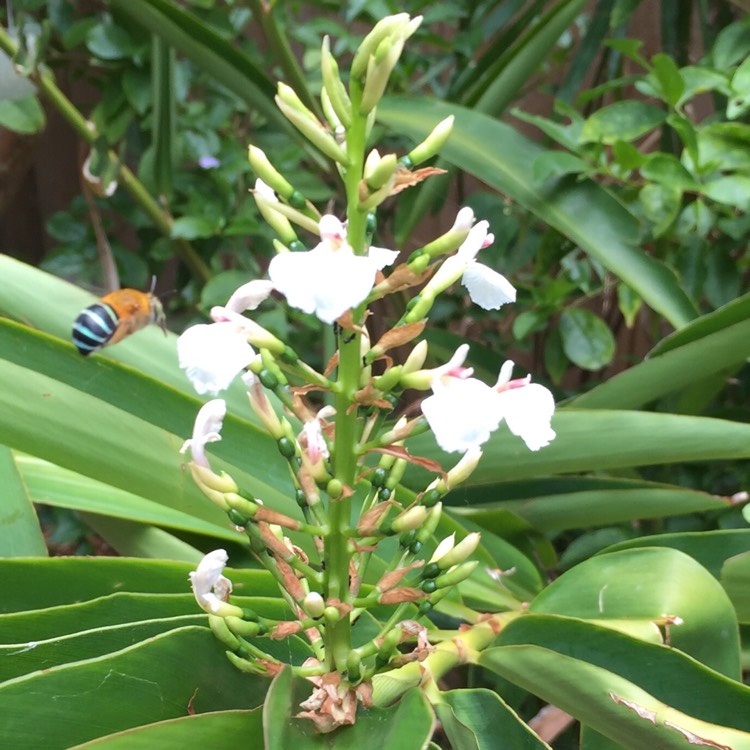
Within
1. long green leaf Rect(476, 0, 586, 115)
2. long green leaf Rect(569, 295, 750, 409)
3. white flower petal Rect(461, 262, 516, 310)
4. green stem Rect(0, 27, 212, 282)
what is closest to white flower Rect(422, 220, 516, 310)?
white flower petal Rect(461, 262, 516, 310)

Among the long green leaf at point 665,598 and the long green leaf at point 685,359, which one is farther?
the long green leaf at point 685,359

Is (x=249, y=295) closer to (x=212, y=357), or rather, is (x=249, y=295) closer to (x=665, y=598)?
(x=212, y=357)

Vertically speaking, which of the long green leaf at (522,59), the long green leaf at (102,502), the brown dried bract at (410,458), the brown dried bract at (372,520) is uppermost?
the long green leaf at (522,59)

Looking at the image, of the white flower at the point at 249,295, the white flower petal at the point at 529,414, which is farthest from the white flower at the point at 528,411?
the white flower at the point at 249,295

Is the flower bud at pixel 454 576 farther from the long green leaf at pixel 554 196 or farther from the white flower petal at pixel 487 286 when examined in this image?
the long green leaf at pixel 554 196

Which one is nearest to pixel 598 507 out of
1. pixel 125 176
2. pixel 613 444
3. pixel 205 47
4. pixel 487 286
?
pixel 613 444

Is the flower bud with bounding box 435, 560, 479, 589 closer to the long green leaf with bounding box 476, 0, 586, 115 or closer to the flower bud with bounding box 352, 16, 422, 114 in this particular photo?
the flower bud with bounding box 352, 16, 422, 114
